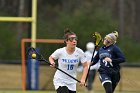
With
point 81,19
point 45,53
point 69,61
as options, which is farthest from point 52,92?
point 81,19

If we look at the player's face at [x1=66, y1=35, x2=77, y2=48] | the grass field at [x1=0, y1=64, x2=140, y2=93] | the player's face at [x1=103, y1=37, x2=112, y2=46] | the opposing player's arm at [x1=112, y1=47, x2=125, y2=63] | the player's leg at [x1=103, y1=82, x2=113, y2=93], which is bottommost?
the grass field at [x1=0, y1=64, x2=140, y2=93]

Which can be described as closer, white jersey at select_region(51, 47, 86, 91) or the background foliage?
white jersey at select_region(51, 47, 86, 91)

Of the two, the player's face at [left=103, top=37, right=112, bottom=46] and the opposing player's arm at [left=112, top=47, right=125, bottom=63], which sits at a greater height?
the player's face at [left=103, top=37, right=112, bottom=46]

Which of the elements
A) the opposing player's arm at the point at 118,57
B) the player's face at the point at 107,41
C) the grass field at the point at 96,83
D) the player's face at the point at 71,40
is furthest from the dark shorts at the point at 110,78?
the grass field at the point at 96,83

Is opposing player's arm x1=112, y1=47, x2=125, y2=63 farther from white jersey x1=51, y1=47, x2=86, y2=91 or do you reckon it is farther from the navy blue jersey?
white jersey x1=51, y1=47, x2=86, y2=91

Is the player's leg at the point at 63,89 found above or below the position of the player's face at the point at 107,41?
below

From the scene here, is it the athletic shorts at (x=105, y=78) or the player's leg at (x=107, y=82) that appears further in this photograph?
the athletic shorts at (x=105, y=78)

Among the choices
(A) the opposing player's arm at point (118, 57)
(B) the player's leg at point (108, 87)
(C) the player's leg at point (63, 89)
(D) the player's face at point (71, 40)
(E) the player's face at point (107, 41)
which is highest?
(D) the player's face at point (71, 40)

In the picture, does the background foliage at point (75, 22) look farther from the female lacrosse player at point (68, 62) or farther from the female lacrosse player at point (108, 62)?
the female lacrosse player at point (68, 62)

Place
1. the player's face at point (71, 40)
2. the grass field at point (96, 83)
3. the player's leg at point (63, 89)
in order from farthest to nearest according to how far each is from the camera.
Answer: the grass field at point (96, 83)
the player's face at point (71, 40)
the player's leg at point (63, 89)

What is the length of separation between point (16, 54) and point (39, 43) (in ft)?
29.5

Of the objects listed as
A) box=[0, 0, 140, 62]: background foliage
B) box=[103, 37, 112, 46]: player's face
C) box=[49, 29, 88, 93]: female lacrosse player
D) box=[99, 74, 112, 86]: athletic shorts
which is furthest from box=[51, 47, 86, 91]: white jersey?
box=[0, 0, 140, 62]: background foliage

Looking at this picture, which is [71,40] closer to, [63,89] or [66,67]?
[66,67]

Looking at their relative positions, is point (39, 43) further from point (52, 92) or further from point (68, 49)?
point (68, 49)
